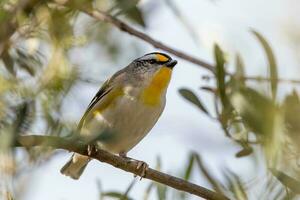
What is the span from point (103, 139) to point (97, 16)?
3.09 ft

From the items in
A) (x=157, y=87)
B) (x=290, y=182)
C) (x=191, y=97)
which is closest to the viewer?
(x=290, y=182)

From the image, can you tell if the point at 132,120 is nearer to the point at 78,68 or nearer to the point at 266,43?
the point at 78,68

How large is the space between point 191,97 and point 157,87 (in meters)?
1.31

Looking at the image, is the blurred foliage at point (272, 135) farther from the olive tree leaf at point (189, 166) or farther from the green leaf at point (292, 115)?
the olive tree leaf at point (189, 166)

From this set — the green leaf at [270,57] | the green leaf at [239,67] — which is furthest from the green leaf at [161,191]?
the green leaf at [270,57]

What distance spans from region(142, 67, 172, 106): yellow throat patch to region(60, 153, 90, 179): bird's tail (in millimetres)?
576

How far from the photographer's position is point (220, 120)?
1433 millimetres

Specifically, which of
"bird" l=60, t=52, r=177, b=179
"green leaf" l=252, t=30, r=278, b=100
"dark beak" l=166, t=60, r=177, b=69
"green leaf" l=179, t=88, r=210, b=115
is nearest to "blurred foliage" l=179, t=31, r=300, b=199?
"green leaf" l=252, t=30, r=278, b=100

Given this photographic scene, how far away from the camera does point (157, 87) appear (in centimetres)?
287

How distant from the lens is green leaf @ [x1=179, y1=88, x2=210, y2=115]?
154 cm

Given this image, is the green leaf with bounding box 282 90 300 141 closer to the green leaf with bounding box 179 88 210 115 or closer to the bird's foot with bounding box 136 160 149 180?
the green leaf with bounding box 179 88 210 115

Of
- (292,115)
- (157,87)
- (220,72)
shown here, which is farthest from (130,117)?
(292,115)

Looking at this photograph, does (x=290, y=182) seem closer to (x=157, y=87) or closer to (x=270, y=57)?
(x=270, y=57)

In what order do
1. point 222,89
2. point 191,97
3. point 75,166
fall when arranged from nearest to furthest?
1. point 222,89
2. point 191,97
3. point 75,166
